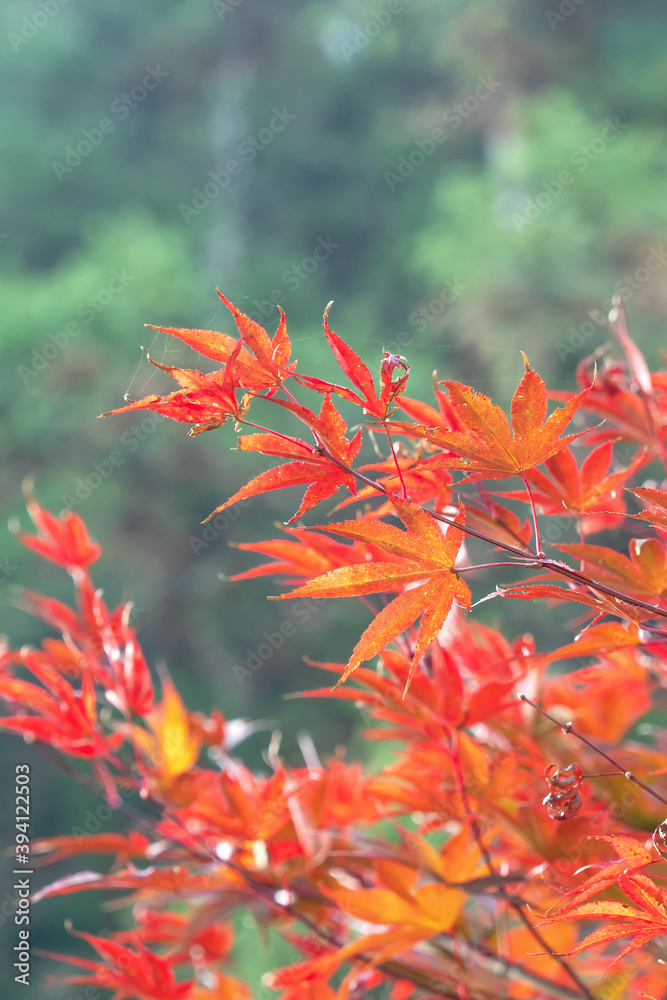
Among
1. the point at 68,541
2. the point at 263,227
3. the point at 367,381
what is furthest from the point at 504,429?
the point at 263,227

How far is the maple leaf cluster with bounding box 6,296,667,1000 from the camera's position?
0.68 ft

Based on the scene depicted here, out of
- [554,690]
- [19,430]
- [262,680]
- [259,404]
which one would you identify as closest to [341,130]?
[259,404]

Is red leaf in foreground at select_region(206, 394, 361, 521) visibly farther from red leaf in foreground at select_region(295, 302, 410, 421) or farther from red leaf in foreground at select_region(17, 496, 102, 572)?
red leaf in foreground at select_region(17, 496, 102, 572)

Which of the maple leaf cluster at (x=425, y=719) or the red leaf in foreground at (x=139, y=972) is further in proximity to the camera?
the red leaf in foreground at (x=139, y=972)

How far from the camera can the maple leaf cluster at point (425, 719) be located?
0.21 m

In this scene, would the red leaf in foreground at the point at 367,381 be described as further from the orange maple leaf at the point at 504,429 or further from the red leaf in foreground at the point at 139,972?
the red leaf in foreground at the point at 139,972

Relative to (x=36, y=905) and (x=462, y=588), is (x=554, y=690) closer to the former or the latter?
(x=462, y=588)

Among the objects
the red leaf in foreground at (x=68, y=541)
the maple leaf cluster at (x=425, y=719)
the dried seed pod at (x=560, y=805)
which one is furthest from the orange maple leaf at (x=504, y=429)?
the red leaf in foreground at (x=68, y=541)

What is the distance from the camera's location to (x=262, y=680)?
4.00m

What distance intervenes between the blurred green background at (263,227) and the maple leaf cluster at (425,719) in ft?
7.10

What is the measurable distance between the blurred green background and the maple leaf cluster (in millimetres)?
Answer: 2165

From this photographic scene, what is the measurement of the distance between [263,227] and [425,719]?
16.0 feet

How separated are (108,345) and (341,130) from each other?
2867mm

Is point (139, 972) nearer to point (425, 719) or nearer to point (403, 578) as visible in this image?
point (425, 719)
